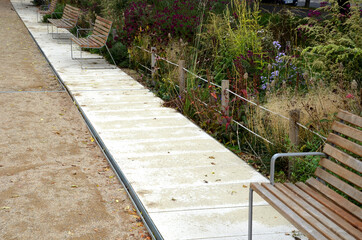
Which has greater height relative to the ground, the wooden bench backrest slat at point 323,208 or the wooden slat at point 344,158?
the wooden slat at point 344,158

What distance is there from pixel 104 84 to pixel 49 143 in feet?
10.9

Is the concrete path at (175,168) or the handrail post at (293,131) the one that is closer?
the concrete path at (175,168)

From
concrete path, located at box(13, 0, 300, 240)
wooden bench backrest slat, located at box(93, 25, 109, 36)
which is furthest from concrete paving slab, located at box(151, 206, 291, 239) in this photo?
wooden bench backrest slat, located at box(93, 25, 109, 36)

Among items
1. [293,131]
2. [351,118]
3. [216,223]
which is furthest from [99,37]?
[351,118]

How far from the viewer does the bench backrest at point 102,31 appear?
36.9 ft

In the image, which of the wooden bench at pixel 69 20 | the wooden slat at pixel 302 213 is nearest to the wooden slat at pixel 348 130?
the wooden slat at pixel 302 213

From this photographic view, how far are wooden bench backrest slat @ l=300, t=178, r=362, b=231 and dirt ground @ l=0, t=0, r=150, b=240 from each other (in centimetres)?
144

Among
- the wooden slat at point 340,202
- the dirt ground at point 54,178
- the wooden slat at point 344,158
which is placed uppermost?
the wooden slat at point 344,158

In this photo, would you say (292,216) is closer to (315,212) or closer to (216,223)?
(315,212)

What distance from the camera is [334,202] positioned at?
3.41 metres

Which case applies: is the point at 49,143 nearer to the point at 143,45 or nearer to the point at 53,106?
the point at 53,106

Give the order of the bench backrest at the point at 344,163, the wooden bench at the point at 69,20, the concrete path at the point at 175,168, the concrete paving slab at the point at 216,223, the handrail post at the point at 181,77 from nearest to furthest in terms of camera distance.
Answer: the bench backrest at the point at 344,163 → the concrete paving slab at the point at 216,223 → the concrete path at the point at 175,168 → the handrail post at the point at 181,77 → the wooden bench at the point at 69,20

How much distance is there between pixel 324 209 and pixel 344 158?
1.33 ft

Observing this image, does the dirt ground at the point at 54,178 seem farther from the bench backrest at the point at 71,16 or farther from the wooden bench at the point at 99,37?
the bench backrest at the point at 71,16
